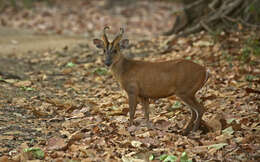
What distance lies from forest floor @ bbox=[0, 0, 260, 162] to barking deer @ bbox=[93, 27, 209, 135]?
0.30 m

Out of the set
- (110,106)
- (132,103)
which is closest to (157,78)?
(132,103)

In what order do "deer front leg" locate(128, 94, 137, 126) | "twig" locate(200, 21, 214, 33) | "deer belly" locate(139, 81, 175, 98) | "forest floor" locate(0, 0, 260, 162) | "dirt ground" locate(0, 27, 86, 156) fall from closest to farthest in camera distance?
"forest floor" locate(0, 0, 260, 162) → "dirt ground" locate(0, 27, 86, 156) → "deer belly" locate(139, 81, 175, 98) → "deer front leg" locate(128, 94, 137, 126) → "twig" locate(200, 21, 214, 33)

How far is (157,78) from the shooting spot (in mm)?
5602

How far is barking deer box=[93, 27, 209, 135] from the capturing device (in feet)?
18.0

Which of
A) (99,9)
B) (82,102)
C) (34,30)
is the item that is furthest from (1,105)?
(99,9)

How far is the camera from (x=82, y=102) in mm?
7012

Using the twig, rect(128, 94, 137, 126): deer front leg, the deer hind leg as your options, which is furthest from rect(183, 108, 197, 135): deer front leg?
the twig

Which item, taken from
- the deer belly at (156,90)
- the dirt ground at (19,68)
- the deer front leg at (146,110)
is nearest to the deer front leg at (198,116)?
the deer belly at (156,90)

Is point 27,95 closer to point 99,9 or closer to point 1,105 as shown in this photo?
point 1,105

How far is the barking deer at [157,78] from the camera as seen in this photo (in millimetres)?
5496

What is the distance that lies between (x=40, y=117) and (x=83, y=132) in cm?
Result: 95

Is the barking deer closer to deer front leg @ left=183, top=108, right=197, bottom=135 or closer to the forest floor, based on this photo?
deer front leg @ left=183, top=108, right=197, bottom=135

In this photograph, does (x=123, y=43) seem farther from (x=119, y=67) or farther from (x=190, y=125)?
(x=190, y=125)

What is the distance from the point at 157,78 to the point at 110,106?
1346 mm
